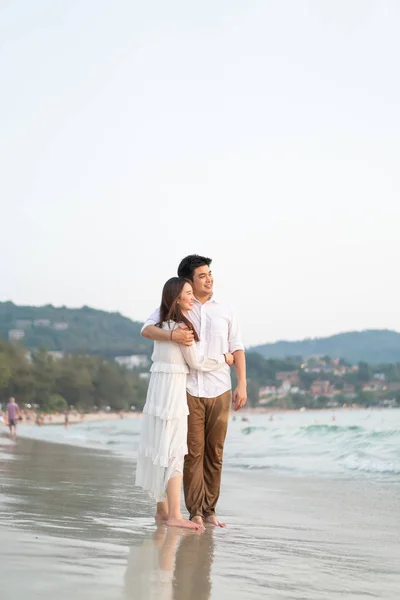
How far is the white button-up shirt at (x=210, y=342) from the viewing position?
5.59 metres

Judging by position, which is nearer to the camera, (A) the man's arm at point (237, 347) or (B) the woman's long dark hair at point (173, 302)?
(B) the woman's long dark hair at point (173, 302)

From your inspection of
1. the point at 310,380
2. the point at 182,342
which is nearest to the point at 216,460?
the point at 182,342

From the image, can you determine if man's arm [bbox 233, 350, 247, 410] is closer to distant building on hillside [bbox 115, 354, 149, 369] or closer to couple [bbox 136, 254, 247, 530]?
couple [bbox 136, 254, 247, 530]

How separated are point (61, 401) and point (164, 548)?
115 meters

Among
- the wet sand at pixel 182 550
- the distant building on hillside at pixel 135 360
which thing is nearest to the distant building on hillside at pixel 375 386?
the distant building on hillside at pixel 135 360

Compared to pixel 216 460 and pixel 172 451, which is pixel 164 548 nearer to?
pixel 172 451

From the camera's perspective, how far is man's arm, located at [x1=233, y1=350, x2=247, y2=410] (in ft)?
18.2

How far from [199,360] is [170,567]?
6.27 ft

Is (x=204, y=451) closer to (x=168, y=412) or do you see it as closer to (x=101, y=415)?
(x=168, y=412)

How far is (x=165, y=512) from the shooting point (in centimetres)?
544

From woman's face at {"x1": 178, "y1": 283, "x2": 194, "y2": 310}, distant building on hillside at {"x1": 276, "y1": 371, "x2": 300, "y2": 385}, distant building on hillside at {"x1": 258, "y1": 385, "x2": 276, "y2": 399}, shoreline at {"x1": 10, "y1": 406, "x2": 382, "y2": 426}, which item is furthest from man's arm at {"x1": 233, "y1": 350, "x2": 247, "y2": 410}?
distant building on hillside at {"x1": 276, "y1": 371, "x2": 300, "y2": 385}

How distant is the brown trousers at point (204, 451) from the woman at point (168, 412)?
180 millimetres

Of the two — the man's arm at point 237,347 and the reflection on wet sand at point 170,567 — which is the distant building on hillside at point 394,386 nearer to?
the man's arm at point 237,347

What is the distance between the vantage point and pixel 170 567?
3.77 metres
